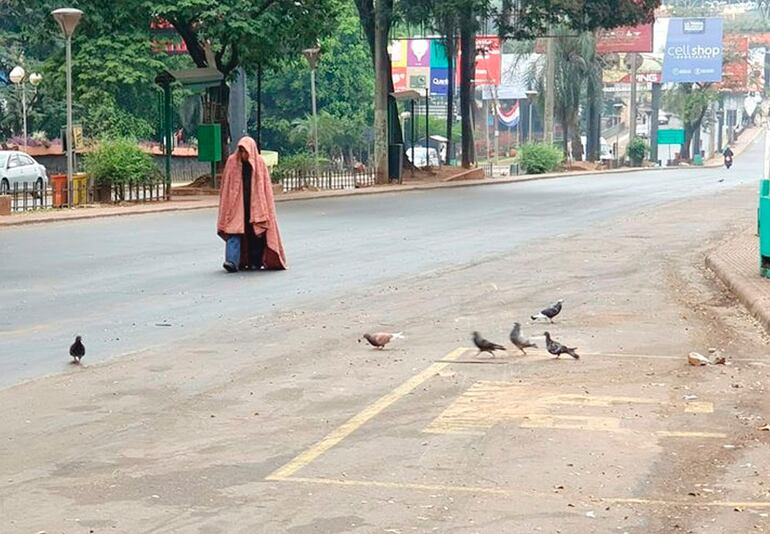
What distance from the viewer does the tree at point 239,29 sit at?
118 ft

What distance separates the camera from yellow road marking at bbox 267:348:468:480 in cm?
734

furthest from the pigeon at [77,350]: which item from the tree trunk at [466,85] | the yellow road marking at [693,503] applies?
the tree trunk at [466,85]

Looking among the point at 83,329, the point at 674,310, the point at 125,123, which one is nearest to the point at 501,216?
the point at 674,310

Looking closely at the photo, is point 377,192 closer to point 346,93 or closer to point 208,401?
point 208,401

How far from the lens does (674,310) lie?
14.3 m

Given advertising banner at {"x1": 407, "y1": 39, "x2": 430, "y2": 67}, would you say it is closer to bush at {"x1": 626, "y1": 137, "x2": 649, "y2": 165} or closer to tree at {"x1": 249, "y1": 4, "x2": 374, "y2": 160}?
tree at {"x1": 249, "y1": 4, "x2": 374, "y2": 160}

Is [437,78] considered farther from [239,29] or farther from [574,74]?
[239,29]

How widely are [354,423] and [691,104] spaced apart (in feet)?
305

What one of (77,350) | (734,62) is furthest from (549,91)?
(77,350)

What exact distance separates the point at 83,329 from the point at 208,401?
3879 mm

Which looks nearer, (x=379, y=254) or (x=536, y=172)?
(x=379, y=254)

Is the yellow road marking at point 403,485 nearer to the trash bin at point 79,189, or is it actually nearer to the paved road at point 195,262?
the paved road at point 195,262

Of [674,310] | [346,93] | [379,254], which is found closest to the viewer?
[674,310]

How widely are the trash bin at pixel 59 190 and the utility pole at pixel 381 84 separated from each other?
15.9 metres
